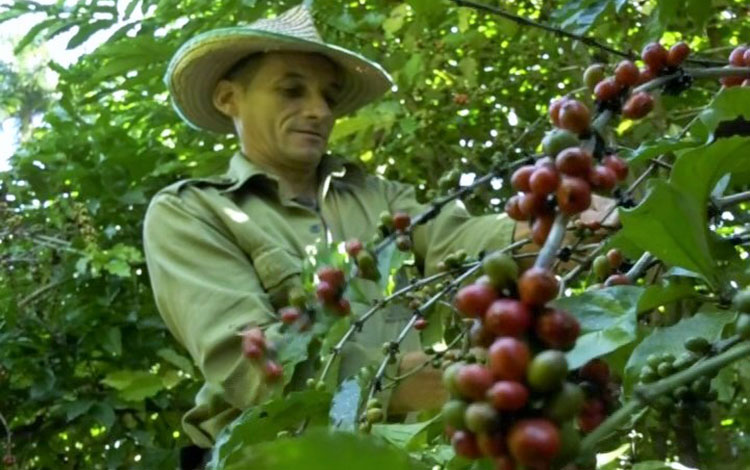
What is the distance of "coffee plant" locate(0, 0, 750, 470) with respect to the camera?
473 millimetres

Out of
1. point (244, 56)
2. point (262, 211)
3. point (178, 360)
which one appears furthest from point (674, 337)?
point (178, 360)

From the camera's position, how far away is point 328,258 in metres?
1.09

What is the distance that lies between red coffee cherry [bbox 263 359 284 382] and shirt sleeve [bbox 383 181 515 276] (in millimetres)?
524

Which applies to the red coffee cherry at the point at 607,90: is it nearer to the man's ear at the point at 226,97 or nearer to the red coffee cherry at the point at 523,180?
the red coffee cherry at the point at 523,180

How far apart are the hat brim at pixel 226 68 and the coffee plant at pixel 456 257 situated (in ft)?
0.59

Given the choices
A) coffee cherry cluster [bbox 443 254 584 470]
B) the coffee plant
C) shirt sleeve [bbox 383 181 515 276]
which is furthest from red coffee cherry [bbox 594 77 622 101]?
shirt sleeve [bbox 383 181 515 276]

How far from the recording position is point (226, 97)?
2.03m

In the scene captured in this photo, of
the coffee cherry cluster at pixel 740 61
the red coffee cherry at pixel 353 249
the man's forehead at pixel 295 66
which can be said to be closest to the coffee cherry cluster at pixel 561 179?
the coffee cherry cluster at pixel 740 61

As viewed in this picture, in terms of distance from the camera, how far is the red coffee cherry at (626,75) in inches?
27.3

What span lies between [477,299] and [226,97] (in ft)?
5.30

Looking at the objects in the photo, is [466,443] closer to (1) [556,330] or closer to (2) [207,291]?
(1) [556,330]

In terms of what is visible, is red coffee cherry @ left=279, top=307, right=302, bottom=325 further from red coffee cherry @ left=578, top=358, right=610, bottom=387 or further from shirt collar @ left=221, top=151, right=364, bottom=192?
shirt collar @ left=221, top=151, right=364, bottom=192

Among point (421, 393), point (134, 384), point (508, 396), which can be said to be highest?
point (508, 396)

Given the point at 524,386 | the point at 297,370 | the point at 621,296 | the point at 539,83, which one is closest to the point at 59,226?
the point at 539,83
